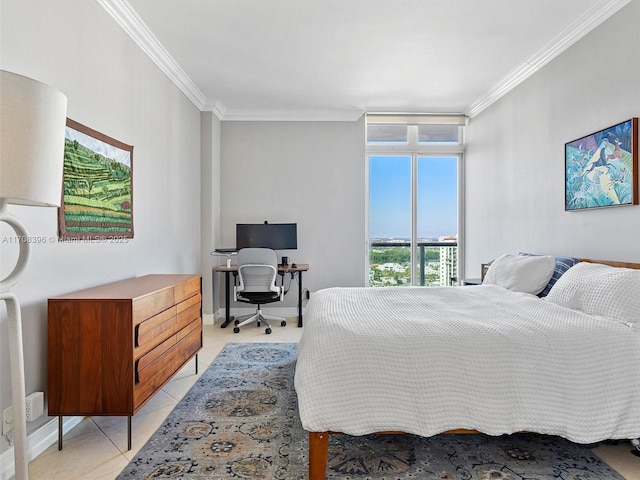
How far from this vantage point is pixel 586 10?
2914mm

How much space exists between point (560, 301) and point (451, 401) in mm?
1268

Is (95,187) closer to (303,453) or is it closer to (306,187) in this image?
(303,453)

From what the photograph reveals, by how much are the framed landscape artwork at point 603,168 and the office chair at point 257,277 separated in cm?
304

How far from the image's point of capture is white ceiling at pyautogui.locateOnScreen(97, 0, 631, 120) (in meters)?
2.89

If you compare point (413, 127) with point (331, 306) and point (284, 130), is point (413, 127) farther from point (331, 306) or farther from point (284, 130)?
point (331, 306)

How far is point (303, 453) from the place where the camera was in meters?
2.03

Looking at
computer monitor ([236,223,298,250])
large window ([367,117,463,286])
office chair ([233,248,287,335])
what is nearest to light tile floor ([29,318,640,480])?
office chair ([233,248,287,335])

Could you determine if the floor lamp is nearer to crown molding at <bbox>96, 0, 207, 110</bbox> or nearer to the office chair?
crown molding at <bbox>96, 0, 207, 110</bbox>

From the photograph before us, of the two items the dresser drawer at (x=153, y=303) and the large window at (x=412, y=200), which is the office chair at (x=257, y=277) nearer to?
the large window at (x=412, y=200)

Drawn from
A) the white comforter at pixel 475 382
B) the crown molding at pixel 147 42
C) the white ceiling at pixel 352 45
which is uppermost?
the white ceiling at pixel 352 45

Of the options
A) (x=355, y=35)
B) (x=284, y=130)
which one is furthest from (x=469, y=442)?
(x=284, y=130)

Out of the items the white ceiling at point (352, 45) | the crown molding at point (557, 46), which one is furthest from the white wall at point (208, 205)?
the crown molding at point (557, 46)

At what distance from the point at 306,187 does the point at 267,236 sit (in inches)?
35.3

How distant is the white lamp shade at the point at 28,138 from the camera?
118cm
